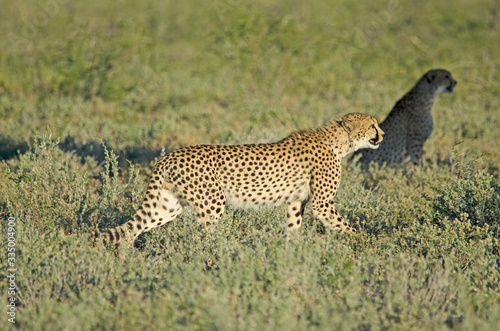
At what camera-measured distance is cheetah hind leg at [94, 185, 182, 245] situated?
455cm

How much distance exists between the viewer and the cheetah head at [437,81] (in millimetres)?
7594

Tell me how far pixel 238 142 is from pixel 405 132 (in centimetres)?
216

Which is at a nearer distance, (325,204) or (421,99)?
(325,204)

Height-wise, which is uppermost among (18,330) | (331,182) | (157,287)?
(331,182)

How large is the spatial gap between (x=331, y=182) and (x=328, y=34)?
751 centimetres

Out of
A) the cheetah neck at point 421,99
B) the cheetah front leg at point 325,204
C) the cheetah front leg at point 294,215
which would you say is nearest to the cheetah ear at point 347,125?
the cheetah front leg at point 325,204

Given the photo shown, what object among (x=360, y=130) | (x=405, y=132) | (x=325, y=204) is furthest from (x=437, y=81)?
(x=325, y=204)

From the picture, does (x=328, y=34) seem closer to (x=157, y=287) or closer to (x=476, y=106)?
(x=476, y=106)

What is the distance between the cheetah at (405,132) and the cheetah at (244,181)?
221 cm

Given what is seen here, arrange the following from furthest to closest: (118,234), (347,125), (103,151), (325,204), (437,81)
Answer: (437,81) < (103,151) < (347,125) < (325,204) < (118,234)

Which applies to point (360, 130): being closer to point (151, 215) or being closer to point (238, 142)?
point (151, 215)

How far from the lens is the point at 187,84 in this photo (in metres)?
10.7

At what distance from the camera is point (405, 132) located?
7.29m

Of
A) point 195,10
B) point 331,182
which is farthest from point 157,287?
point 195,10
